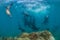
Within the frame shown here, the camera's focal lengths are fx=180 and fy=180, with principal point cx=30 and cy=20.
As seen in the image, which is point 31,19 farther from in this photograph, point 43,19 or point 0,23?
point 0,23

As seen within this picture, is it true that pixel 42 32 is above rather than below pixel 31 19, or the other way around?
below

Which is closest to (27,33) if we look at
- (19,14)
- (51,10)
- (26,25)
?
(26,25)

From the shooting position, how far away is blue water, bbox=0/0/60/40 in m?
1.65

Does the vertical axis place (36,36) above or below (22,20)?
below

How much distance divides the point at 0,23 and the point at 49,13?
46cm

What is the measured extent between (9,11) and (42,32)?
0.36 meters

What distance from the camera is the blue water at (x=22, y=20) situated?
5.40ft

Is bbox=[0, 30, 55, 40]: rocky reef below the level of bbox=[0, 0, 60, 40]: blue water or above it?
below

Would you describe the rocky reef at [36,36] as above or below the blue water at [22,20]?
below

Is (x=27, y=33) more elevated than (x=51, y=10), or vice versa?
(x=51, y=10)

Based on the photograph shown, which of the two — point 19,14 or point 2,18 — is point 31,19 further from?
point 2,18

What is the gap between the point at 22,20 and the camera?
5.44ft

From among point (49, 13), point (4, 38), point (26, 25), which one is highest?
point (49, 13)

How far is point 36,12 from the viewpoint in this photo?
1646mm
